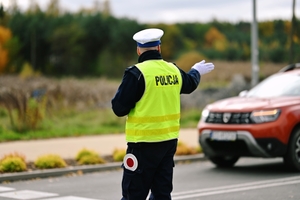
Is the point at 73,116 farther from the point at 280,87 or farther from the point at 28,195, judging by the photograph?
the point at 28,195

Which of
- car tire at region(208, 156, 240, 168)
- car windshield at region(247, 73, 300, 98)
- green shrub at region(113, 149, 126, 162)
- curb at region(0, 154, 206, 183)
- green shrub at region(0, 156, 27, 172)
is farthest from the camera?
green shrub at region(113, 149, 126, 162)

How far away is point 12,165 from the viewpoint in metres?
12.0

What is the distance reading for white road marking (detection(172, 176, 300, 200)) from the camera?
979 cm

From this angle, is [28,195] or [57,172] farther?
[57,172]

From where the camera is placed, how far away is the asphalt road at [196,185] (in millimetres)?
9727

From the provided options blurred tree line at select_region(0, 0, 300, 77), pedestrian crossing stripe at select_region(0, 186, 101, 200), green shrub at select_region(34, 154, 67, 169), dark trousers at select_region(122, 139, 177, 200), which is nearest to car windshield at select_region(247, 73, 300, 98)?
green shrub at select_region(34, 154, 67, 169)

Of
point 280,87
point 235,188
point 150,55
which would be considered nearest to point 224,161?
point 280,87

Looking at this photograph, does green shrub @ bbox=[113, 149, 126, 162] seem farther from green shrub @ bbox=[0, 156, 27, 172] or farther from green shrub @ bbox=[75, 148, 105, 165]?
green shrub @ bbox=[0, 156, 27, 172]

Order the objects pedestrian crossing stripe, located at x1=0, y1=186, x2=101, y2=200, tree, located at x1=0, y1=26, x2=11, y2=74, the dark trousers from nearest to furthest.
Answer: the dark trousers < pedestrian crossing stripe, located at x1=0, y1=186, x2=101, y2=200 < tree, located at x1=0, y1=26, x2=11, y2=74

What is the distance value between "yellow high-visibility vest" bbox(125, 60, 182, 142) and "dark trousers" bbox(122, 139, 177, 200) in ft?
0.26

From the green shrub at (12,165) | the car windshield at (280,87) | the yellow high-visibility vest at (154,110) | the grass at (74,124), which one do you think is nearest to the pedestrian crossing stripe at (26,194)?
the green shrub at (12,165)

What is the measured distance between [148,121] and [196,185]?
4645mm

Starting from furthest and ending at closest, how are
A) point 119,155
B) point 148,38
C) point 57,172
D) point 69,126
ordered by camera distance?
point 69,126 < point 119,155 < point 57,172 < point 148,38

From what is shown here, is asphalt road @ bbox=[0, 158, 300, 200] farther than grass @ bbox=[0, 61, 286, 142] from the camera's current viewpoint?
No
